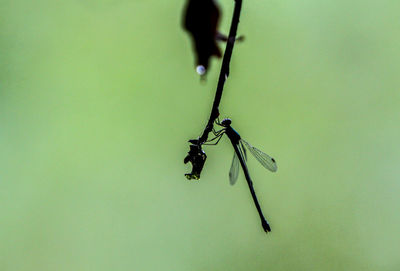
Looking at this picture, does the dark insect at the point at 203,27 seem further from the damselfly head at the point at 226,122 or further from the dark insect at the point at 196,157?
the damselfly head at the point at 226,122

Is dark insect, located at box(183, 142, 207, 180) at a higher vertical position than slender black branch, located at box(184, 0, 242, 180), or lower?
lower

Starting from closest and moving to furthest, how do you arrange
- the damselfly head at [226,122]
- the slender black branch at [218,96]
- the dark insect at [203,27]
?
the dark insect at [203,27] < the slender black branch at [218,96] < the damselfly head at [226,122]

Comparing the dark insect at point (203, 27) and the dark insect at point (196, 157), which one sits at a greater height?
the dark insect at point (203, 27)

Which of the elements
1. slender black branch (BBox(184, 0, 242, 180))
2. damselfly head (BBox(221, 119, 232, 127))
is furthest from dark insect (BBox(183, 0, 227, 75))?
damselfly head (BBox(221, 119, 232, 127))

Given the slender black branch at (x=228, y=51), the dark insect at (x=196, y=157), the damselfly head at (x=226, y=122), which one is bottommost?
the dark insect at (x=196, y=157)

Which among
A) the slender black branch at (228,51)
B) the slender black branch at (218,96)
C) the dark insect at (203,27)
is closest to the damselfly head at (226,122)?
the slender black branch at (218,96)

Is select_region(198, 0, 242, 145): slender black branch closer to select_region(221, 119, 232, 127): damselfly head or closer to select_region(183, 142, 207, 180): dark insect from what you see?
select_region(183, 142, 207, 180): dark insect

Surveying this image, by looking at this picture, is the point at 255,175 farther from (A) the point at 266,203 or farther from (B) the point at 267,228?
(B) the point at 267,228

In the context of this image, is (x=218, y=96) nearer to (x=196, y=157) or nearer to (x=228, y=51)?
(x=228, y=51)

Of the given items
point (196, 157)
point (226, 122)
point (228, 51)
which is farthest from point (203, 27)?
point (226, 122)
